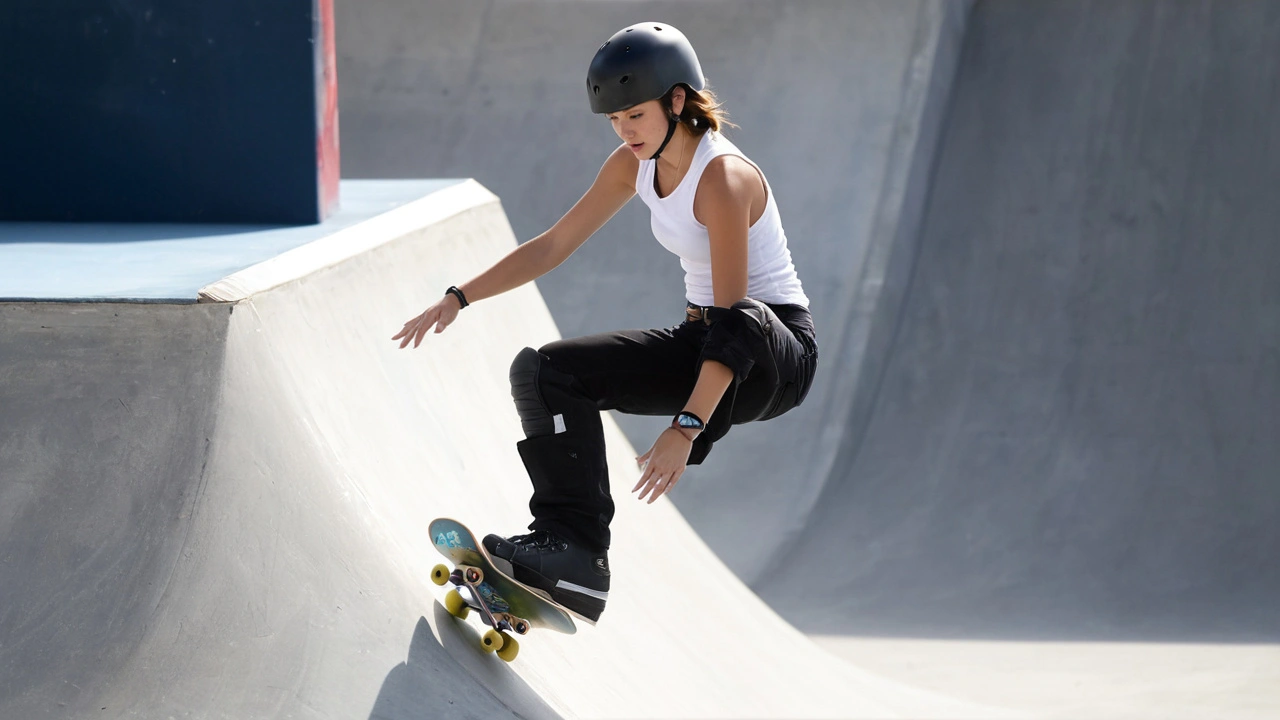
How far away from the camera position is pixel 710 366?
2803 mm

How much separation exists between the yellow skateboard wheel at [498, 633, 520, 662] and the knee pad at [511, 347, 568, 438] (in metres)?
0.59

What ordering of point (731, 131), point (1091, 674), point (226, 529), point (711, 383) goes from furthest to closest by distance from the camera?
1. point (731, 131)
2. point (1091, 674)
3. point (226, 529)
4. point (711, 383)

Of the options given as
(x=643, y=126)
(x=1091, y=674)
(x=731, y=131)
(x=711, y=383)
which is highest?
(x=731, y=131)

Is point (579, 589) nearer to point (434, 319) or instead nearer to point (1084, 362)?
point (434, 319)

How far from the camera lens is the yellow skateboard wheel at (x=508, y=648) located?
10.7ft

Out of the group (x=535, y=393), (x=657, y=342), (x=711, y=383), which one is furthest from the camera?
(x=657, y=342)

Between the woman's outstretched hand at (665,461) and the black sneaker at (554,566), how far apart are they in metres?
0.44

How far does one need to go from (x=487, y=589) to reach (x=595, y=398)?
1.88ft

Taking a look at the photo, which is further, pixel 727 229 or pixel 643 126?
pixel 643 126

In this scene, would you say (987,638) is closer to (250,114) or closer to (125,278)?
(250,114)

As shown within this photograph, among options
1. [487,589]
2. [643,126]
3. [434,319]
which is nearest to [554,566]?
[487,589]

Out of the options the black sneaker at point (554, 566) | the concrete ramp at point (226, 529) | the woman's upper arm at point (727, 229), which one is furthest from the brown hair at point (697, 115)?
the concrete ramp at point (226, 529)

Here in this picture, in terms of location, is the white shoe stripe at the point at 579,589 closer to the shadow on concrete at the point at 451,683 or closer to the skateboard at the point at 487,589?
the skateboard at the point at 487,589

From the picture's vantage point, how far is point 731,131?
36.6 ft
